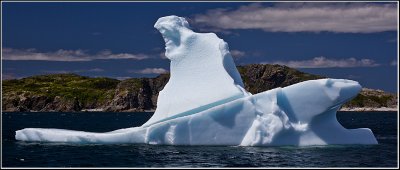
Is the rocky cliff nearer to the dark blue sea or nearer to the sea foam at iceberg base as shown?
the sea foam at iceberg base

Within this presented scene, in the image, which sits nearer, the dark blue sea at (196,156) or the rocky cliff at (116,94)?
the dark blue sea at (196,156)

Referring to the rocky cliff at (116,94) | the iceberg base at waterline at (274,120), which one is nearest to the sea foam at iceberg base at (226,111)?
the iceberg base at waterline at (274,120)

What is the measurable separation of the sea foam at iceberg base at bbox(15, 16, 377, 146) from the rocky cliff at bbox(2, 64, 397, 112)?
140300mm

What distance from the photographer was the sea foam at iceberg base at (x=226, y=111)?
30.9 metres

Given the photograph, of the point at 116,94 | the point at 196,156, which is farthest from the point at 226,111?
the point at 116,94

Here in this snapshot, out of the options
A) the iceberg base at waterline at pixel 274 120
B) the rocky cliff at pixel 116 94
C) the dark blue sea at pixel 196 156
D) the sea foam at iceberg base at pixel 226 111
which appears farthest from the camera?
the rocky cliff at pixel 116 94

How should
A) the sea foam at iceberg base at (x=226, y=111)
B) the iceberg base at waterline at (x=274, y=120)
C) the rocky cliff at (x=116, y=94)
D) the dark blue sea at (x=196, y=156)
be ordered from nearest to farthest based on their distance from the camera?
the dark blue sea at (x=196, y=156) → the iceberg base at waterline at (x=274, y=120) → the sea foam at iceberg base at (x=226, y=111) → the rocky cliff at (x=116, y=94)

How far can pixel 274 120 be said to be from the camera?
30484mm

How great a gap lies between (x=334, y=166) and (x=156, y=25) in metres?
15.7

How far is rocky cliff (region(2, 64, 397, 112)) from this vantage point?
177500 mm

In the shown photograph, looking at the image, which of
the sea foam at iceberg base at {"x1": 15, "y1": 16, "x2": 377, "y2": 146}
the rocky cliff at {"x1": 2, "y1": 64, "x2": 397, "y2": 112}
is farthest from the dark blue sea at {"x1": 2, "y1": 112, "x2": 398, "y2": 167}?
the rocky cliff at {"x1": 2, "y1": 64, "x2": 397, "y2": 112}

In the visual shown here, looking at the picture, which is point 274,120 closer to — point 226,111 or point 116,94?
point 226,111

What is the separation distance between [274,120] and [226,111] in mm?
2561

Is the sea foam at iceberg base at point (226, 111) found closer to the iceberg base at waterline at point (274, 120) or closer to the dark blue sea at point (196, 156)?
the iceberg base at waterline at point (274, 120)
